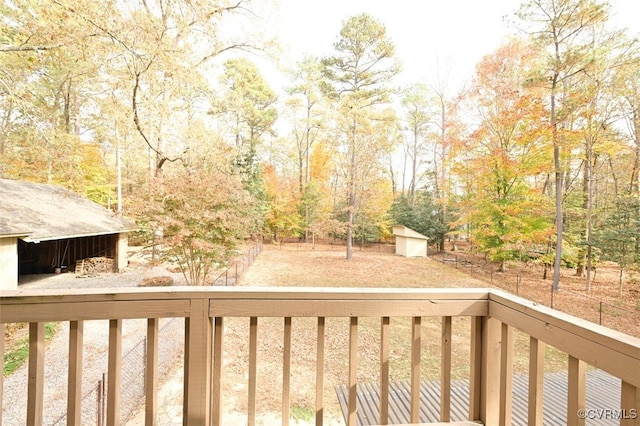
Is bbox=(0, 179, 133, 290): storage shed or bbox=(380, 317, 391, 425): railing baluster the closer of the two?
bbox=(380, 317, 391, 425): railing baluster

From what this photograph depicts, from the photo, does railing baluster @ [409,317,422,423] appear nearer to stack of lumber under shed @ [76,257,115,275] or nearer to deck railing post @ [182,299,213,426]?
deck railing post @ [182,299,213,426]

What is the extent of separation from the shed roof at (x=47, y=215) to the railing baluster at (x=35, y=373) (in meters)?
8.28

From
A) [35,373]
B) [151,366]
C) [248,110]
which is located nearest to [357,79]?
[248,110]

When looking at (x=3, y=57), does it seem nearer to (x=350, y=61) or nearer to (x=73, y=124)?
(x=73, y=124)

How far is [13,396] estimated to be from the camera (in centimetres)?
340

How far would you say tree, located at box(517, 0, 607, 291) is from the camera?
7.16 m

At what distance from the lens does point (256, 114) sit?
17.4 meters

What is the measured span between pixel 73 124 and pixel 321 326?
1186 centimetres

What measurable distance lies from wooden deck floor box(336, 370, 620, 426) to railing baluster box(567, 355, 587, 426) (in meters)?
1.60

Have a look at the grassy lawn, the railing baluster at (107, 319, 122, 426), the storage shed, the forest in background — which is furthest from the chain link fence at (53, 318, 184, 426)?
the storage shed

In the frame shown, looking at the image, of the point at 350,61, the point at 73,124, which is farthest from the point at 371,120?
the point at 73,124

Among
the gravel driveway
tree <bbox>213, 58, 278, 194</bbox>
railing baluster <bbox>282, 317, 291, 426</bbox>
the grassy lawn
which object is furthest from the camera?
tree <bbox>213, 58, 278, 194</bbox>

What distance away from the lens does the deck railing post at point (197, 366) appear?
3.52 feet

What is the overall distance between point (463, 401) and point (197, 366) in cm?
280
